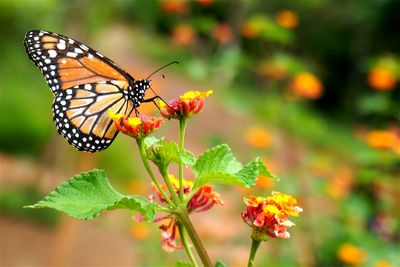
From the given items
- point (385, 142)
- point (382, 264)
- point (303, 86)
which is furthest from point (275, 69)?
point (382, 264)

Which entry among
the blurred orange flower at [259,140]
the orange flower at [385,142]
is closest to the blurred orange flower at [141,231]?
the blurred orange flower at [259,140]

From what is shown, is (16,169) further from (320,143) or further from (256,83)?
(256,83)

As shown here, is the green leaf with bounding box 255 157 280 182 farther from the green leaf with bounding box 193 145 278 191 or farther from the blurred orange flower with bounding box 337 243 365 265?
the blurred orange flower with bounding box 337 243 365 265

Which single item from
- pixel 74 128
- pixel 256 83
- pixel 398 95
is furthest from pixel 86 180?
pixel 256 83

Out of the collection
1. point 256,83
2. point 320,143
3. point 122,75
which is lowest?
point 122,75

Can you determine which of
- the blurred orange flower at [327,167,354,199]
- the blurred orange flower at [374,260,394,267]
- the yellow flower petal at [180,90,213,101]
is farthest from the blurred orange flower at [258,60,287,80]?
the yellow flower petal at [180,90,213,101]

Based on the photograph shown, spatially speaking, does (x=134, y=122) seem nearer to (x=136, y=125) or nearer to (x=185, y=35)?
(x=136, y=125)
